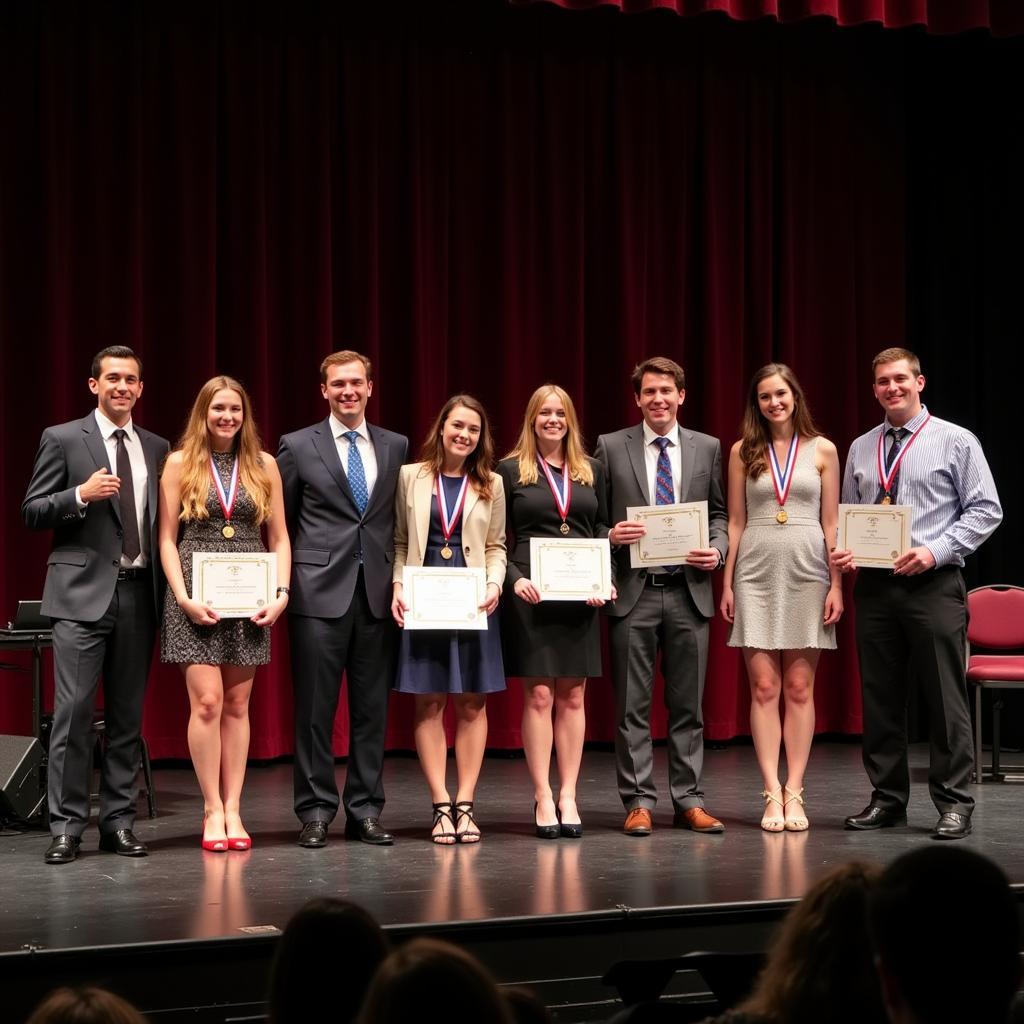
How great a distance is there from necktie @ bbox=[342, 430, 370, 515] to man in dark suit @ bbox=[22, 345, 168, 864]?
0.69 m

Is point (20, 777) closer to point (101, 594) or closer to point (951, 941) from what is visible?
point (101, 594)

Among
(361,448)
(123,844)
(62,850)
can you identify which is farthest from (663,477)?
(62,850)

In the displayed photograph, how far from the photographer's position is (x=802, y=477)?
17.0ft

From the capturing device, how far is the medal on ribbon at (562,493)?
511cm

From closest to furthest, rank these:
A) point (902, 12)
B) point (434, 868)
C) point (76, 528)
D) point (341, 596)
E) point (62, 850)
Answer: point (434, 868) → point (62, 850) → point (76, 528) → point (341, 596) → point (902, 12)

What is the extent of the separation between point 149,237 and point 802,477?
358cm

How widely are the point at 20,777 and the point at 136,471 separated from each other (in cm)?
134

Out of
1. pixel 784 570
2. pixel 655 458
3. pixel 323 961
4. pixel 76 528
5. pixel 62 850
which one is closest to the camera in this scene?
pixel 323 961

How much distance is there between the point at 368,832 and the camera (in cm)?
495

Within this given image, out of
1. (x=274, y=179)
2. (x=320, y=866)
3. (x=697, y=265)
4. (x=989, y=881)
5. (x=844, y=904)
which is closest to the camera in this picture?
(x=989, y=881)

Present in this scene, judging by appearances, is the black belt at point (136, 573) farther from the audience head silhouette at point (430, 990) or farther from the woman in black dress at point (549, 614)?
the audience head silhouette at point (430, 990)

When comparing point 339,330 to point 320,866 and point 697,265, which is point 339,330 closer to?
point 697,265

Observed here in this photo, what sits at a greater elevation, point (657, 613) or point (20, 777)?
point (657, 613)

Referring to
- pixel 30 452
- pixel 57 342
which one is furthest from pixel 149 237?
pixel 30 452
